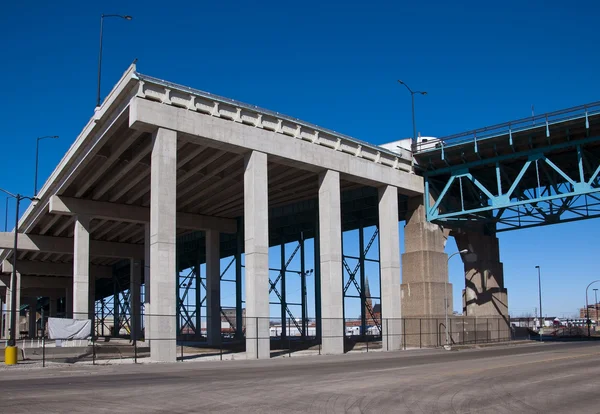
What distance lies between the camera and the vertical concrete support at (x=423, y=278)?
4525 centimetres

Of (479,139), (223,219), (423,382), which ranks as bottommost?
(423,382)

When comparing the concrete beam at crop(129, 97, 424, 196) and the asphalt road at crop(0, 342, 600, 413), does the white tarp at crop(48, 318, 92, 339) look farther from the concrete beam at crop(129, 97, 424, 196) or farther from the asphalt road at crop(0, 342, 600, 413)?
the concrete beam at crop(129, 97, 424, 196)

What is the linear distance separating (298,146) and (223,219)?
2047 cm

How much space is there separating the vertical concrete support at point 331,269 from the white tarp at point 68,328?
1389 cm

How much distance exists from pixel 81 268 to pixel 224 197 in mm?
12397

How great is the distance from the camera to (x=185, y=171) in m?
43.2

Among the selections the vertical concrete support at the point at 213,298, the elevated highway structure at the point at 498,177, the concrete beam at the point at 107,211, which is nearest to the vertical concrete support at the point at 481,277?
the elevated highway structure at the point at 498,177

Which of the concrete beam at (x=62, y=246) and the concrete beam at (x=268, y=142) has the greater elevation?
the concrete beam at (x=268, y=142)

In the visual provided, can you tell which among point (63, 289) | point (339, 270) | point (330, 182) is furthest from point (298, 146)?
point (63, 289)

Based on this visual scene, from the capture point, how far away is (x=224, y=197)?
2040 inches

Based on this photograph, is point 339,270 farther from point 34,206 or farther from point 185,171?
point 34,206

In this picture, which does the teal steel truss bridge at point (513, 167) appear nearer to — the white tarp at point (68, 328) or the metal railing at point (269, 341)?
the metal railing at point (269, 341)

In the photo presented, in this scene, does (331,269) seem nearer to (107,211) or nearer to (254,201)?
(254,201)

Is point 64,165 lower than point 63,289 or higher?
higher
